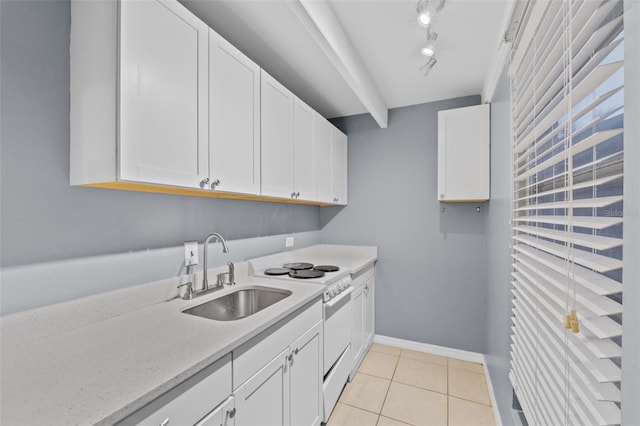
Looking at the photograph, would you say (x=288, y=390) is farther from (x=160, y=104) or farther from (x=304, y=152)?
(x=304, y=152)

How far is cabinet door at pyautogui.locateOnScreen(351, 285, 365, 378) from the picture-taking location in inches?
95.3

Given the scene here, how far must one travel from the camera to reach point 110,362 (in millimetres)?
882

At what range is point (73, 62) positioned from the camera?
1.17m

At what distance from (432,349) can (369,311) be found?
0.75 metres

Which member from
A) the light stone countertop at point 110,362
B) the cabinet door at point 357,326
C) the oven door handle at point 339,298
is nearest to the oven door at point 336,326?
the oven door handle at point 339,298

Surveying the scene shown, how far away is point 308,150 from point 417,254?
1.60 m

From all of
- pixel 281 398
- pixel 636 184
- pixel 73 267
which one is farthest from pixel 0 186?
pixel 636 184

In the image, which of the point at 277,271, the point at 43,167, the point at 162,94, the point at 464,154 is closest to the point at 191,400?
the point at 43,167

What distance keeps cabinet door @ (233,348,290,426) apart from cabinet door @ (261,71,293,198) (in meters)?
1.02

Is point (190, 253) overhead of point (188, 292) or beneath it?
overhead

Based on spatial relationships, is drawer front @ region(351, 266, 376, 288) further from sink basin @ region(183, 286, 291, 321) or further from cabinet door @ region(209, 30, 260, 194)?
cabinet door @ region(209, 30, 260, 194)

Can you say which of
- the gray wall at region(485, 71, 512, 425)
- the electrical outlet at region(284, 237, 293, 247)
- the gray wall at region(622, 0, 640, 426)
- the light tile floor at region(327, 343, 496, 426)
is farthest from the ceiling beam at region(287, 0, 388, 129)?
the light tile floor at region(327, 343, 496, 426)

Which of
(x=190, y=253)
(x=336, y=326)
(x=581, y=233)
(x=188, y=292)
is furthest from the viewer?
(x=336, y=326)

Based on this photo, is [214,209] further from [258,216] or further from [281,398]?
[281,398]
